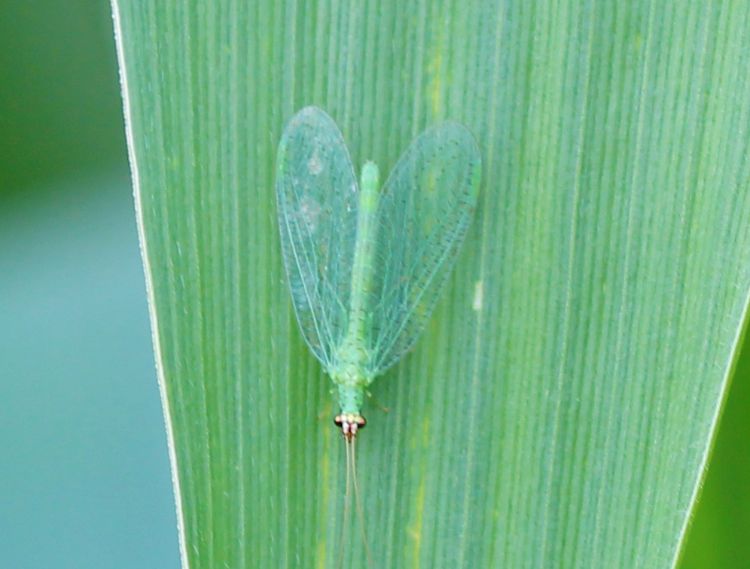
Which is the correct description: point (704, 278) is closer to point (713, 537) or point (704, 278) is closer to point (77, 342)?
point (713, 537)

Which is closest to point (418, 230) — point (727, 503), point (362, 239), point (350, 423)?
point (362, 239)

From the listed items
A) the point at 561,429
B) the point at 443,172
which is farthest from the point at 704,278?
the point at 443,172

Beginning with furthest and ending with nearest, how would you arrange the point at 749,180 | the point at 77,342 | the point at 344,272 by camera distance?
1. the point at 77,342
2. the point at 344,272
3. the point at 749,180

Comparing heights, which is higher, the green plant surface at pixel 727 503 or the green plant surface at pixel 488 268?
the green plant surface at pixel 488 268

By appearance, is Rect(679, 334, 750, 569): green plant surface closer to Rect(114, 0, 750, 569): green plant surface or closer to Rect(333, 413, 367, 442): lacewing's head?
Rect(114, 0, 750, 569): green plant surface

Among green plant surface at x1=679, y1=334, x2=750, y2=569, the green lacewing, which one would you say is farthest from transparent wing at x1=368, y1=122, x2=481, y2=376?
green plant surface at x1=679, y1=334, x2=750, y2=569

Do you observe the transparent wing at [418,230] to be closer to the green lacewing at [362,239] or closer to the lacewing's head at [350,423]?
the green lacewing at [362,239]

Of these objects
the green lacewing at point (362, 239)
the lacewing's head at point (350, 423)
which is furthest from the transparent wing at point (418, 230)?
the lacewing's head at point (350, 423)
